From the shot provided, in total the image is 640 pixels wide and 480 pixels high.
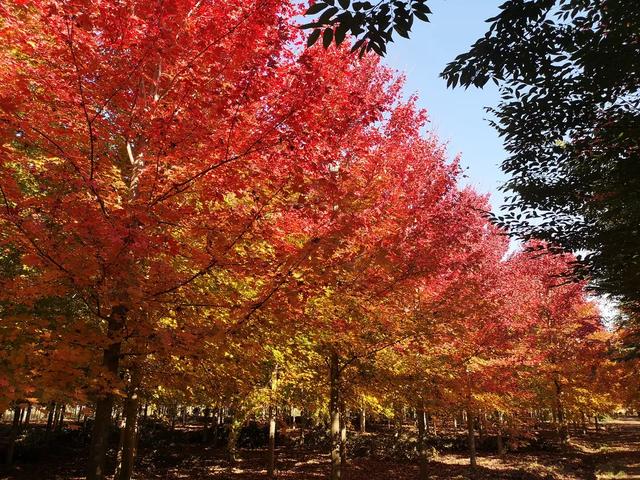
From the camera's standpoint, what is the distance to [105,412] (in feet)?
18.1

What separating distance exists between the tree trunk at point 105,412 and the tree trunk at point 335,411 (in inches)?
224

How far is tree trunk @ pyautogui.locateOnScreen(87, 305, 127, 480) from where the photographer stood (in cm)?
521

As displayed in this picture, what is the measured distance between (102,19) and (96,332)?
3.59m

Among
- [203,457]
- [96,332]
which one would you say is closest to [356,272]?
[96,332]

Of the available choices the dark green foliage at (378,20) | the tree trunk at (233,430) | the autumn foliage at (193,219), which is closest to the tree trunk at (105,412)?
the autumn foliage at (193,219)

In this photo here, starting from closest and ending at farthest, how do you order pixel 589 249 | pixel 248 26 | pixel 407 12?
pixel 407 12 → pixel 248 26 → pixel 589 249

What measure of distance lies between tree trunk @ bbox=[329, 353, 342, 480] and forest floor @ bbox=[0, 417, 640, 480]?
7390 mm

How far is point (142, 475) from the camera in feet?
53.8

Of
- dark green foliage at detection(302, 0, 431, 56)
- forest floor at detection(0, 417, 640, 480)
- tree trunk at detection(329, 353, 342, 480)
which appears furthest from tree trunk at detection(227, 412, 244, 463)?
dark green foliage at detection(302, 0, 431, 56)

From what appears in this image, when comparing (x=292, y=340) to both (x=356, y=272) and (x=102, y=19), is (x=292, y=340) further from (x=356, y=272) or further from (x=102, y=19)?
(x=102, y=19)

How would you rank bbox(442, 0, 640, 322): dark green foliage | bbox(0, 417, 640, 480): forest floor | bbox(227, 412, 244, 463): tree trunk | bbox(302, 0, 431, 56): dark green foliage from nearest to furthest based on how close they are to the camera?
1. bbox(302, 0, 431, 56): dark green foliage
2. bbox(442, 0, 640, 322): dark green foliage
3. bbox(227, 412, 244, 463): tree trunk
4. bbox(0, 417, 640, 480): forest floor

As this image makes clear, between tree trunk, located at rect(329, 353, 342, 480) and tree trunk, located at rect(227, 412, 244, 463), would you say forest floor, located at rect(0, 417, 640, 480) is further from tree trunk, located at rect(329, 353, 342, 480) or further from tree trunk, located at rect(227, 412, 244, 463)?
tree trunk, located at rect(329, 353, 342, 480)

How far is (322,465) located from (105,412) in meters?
16.0

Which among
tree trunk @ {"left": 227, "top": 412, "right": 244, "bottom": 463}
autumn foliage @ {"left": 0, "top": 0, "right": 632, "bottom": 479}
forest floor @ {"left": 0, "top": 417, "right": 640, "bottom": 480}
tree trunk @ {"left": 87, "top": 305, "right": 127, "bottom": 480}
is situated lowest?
forest floor @ {"left": 0, "top": 417, "right": 640, "bottom": 480}
